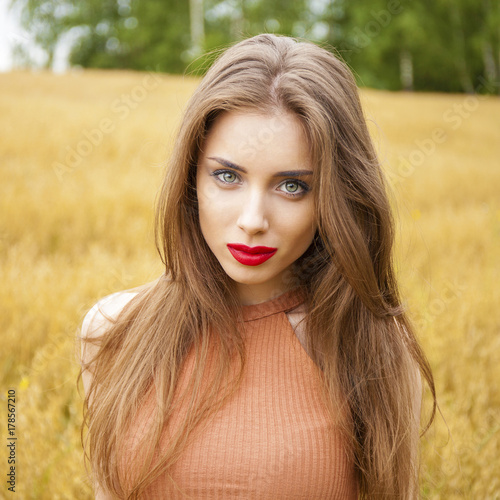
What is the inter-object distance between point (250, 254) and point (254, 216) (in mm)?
119

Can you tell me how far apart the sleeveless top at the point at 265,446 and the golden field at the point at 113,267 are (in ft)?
2.45

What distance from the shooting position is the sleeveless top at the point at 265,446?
128 cm

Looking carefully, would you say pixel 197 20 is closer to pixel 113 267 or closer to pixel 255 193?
pixel 113 267

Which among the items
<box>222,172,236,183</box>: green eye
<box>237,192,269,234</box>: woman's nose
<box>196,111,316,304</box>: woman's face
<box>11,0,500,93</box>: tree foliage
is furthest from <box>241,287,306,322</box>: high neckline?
<box>11,0,500,93</box>: tree foliage

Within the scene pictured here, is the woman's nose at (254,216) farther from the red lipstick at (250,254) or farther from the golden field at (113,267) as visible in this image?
the golden field at (113,267)

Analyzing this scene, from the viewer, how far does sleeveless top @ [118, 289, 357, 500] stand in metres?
1.28

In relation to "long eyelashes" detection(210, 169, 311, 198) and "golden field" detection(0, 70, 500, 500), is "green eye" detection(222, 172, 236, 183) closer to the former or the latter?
"long eyelashes" detection(210, 169, 311, 198)

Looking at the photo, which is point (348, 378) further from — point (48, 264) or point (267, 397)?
point (48, 264)

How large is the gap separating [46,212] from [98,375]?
10.4 ft

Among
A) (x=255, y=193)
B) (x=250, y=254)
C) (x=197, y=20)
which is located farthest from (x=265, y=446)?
(x=197, y=20)

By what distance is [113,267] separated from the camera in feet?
12.0

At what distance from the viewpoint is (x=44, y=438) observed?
2.27 m

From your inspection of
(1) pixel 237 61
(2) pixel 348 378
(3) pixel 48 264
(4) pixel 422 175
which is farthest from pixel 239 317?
(4) pixel 422 175

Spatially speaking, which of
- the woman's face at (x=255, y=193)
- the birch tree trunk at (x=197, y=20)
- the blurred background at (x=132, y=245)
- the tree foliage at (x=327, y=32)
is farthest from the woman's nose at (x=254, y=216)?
the birch tree trunk at (x=197, y=20)
